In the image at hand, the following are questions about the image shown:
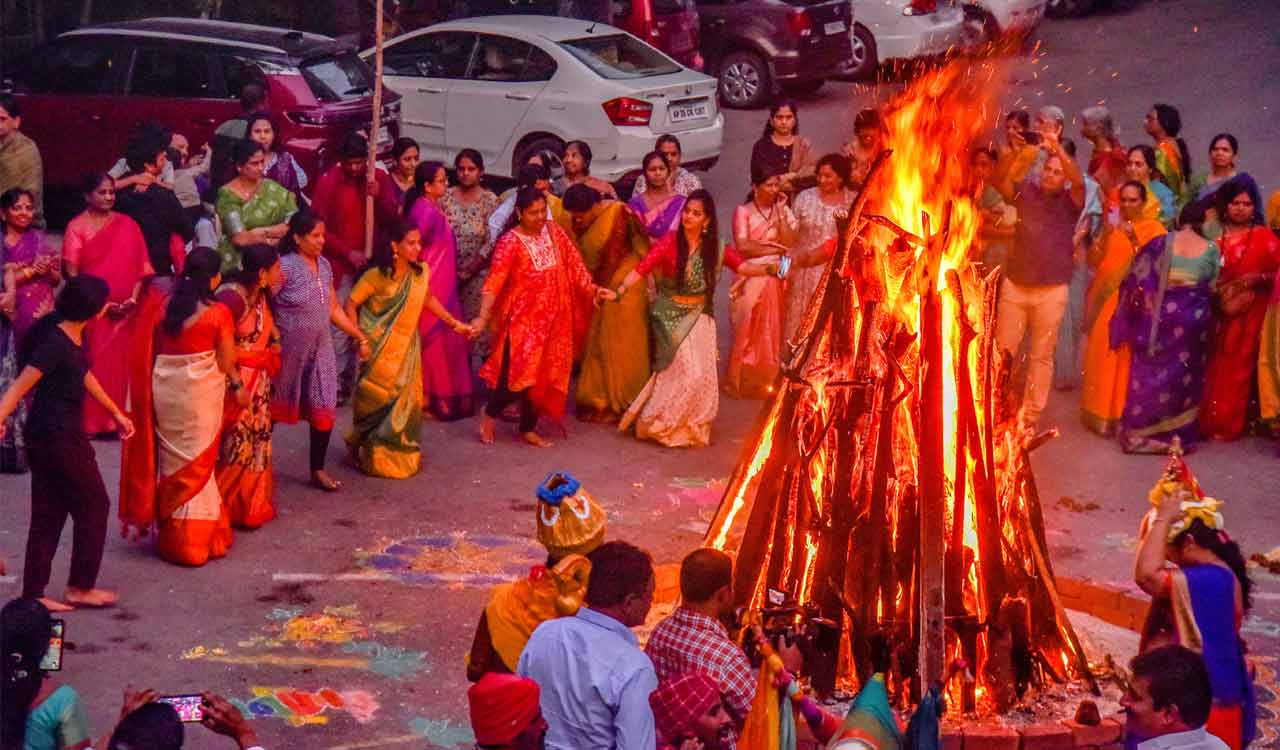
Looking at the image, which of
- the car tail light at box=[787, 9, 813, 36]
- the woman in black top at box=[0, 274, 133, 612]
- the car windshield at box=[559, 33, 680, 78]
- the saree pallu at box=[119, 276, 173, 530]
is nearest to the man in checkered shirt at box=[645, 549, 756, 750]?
the woman in black top at box=[0, 274, 133, 612]

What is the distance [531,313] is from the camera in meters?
11.2

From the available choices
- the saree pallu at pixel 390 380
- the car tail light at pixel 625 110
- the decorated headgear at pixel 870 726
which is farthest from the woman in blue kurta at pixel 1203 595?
the car tail light at pixel 625 110

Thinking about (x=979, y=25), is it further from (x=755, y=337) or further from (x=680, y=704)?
(x=680, y=704)

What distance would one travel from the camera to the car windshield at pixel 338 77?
15305 mm

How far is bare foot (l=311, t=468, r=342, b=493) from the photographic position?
10.5 m

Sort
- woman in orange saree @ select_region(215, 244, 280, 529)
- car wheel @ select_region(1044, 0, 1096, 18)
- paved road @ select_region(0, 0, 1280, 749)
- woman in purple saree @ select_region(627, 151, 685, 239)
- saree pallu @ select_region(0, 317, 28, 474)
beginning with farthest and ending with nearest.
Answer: car wheel @ select_region(1044, 0, 1096, 18), woman in purple saree @ select_region(627, 151, 685, 239), saree pallu @ select_region(0, 317, 28, 474), woman in orange saree @ select_region(215, 244, 280, 529), paved road @ select_region(0, 0, 1280, 749)

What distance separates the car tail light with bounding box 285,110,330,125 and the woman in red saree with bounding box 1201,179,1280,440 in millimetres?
6896

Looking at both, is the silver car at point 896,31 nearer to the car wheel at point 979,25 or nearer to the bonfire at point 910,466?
the car wheel at point 979,25

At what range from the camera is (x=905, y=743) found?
235 inches

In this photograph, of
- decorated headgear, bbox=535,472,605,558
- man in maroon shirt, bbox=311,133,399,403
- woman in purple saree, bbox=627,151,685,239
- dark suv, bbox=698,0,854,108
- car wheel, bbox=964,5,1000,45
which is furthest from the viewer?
car wheel, bbox=964,5,1000,45

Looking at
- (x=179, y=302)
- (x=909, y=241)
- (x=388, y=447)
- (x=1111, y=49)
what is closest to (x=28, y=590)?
(x=179, y=302)

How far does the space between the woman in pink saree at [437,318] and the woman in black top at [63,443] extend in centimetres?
308

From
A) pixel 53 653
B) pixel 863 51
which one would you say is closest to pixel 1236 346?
pixel 53 653

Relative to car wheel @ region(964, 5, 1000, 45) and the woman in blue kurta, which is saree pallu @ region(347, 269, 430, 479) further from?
car wheel @ region(964, 5, 1000, 45)
